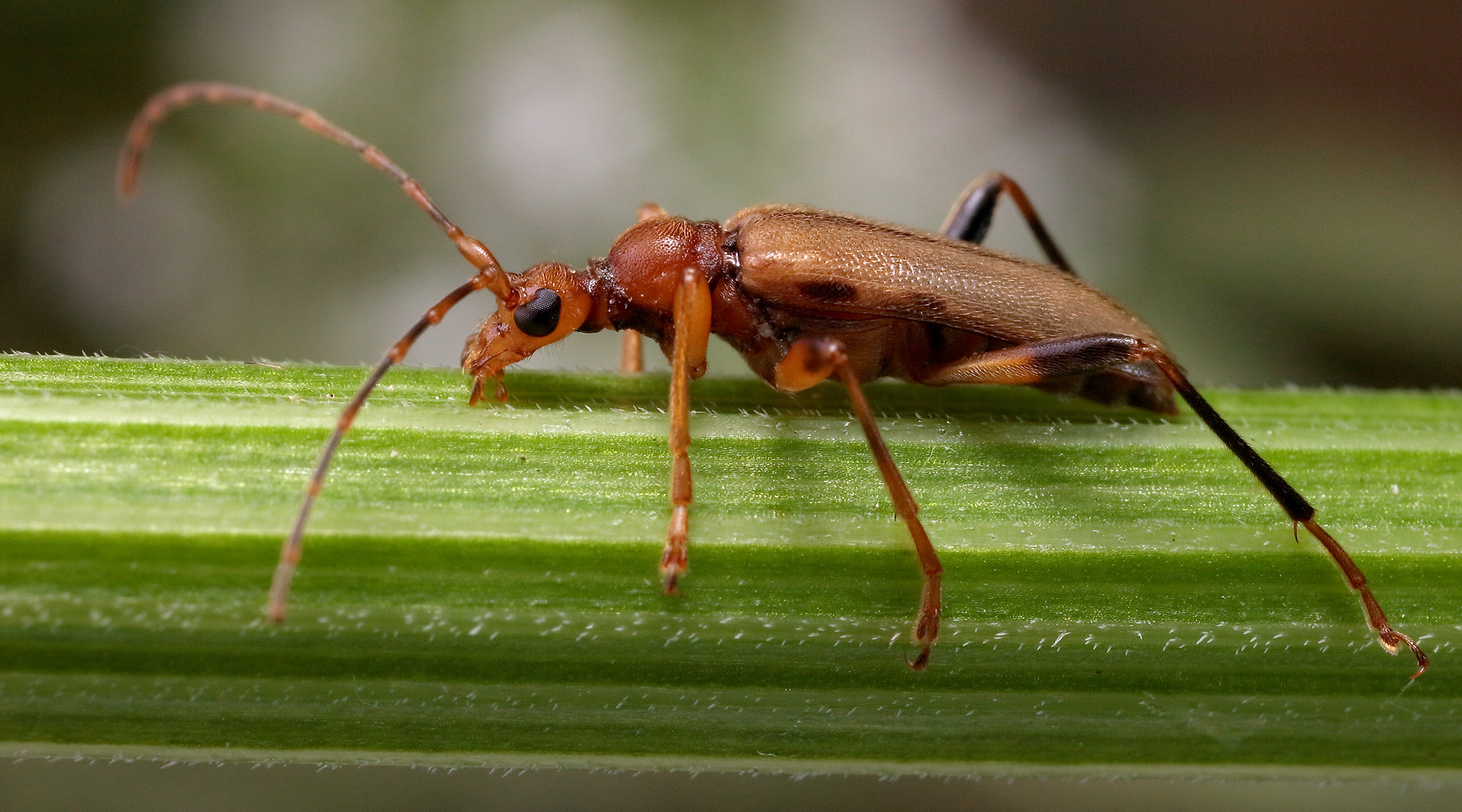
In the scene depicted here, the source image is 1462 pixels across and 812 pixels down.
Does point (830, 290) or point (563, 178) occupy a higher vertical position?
point (563, 178)

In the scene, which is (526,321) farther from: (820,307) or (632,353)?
(820,307)

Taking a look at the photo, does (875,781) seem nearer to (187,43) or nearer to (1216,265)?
(1216,265)

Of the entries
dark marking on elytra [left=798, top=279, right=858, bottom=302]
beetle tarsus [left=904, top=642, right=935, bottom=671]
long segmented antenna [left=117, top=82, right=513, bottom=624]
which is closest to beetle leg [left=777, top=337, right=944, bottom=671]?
beetle tarsus [left=904, top=642, right=935, bottom=671]

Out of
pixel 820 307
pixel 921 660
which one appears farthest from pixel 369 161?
pixel 921 660

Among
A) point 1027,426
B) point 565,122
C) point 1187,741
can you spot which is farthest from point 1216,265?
point 565,122

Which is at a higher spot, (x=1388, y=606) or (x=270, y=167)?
(x=270, y=167)

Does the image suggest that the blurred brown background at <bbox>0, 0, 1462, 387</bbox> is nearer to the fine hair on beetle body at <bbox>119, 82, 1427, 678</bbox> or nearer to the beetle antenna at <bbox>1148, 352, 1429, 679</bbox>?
the fine hair on beetle body at <bbox>119, 82, 1427, 678</bbox>

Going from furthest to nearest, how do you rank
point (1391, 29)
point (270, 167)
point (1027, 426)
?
point (1391, 29)
point (270, 167)
point (1027, 426)
